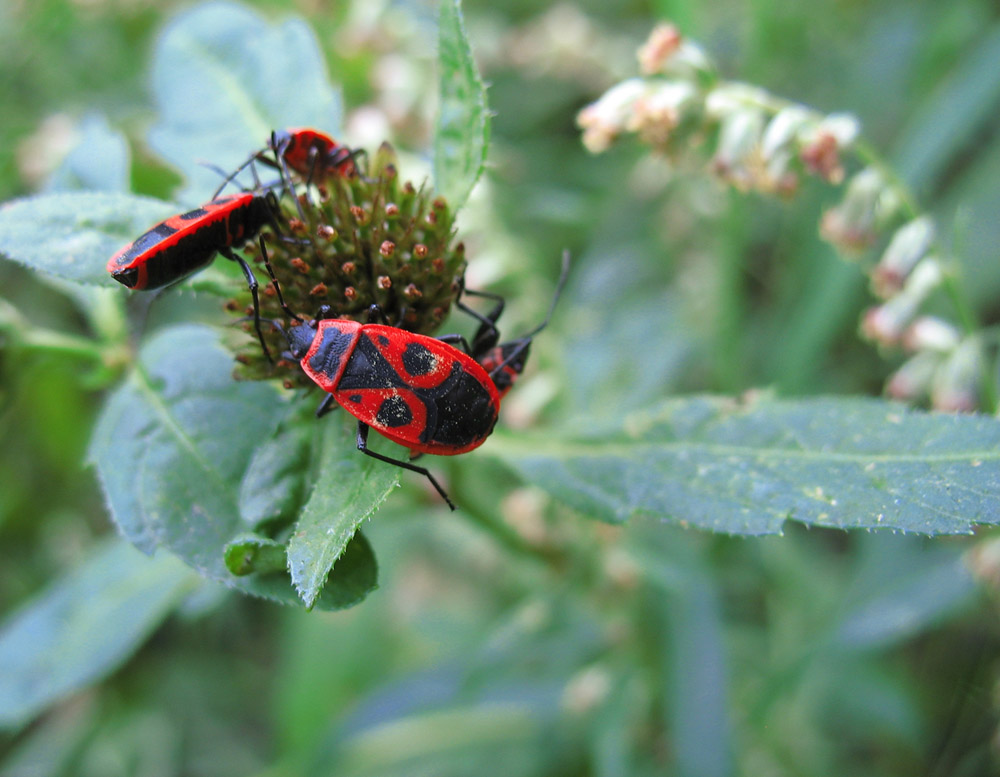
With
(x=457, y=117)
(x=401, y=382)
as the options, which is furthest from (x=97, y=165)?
(x=401, y=382)

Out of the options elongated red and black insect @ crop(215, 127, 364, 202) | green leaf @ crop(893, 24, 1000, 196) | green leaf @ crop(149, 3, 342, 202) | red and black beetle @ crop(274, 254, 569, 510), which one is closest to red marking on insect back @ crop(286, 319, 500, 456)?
red and black beetle @ crop(274, 254, 569, 510)

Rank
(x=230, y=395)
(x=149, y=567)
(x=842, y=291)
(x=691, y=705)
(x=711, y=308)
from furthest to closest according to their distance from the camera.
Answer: (x=711, y=308), (x=842, y=291), (x=691, y=705), (x=149, y=567), (x=230, y=395)

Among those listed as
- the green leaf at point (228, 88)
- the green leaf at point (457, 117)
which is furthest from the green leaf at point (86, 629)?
Answer: the green leaf at point (457, 117)

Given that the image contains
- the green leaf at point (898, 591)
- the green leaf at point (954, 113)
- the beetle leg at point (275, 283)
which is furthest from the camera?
the green leaf at point (954, 113)

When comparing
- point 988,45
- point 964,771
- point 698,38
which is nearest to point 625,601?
point 964,771

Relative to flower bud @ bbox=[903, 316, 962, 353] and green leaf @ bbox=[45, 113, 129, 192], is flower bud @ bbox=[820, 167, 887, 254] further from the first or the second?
green leaf @ bbox=[45, 113, 129, 192]

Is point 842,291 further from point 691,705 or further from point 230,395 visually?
point 230,395

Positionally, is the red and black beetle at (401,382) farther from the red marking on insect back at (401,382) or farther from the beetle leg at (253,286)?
the beetle leg at (253,286)
